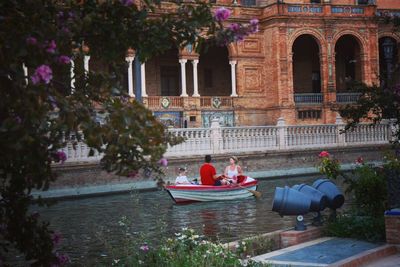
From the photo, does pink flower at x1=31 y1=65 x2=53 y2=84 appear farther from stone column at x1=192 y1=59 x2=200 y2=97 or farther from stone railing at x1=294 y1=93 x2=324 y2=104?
stone railing at x1=294 y1=93 x2=324 y2=104

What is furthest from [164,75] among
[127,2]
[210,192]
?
[127,2]

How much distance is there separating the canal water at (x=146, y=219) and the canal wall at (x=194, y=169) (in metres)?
0.71

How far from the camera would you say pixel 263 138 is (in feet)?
→ 86.0

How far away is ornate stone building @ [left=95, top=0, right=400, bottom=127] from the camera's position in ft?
113

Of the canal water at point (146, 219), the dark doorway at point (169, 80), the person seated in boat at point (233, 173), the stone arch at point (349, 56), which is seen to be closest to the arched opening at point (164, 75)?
the dark doorway at point (169, 80)

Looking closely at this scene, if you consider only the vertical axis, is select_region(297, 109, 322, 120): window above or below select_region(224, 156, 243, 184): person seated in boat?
above

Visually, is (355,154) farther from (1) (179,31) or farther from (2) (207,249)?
(1) (179,31)

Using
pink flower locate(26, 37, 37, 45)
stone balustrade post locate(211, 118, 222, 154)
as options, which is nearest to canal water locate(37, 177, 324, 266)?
stone balustrade post locate(211, 118, 222, 154)

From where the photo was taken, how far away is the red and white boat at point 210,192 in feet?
58.6

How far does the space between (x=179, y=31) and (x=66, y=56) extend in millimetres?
1025

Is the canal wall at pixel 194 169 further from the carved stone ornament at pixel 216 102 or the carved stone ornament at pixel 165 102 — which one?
the carved stone ornament at pixel 165 102

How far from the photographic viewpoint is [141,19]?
16.5 feet

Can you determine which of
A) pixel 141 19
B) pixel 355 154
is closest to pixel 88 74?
pixel 141 19

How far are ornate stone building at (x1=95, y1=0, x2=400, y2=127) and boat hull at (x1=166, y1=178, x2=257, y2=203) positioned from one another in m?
14.5
